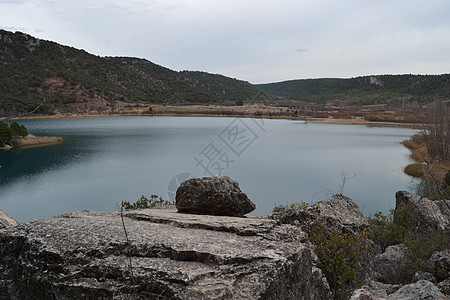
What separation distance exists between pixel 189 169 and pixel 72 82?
58.1 m

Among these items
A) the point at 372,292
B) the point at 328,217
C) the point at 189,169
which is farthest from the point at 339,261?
the point at 189,169

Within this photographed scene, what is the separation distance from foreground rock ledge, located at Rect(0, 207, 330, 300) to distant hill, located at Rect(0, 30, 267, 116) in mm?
48226

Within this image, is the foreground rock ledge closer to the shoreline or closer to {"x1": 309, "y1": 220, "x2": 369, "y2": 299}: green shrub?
{"x1": 309, "y1": 220, "x2": 369, "y2": 299}: green shrub

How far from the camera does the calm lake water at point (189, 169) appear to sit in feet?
65.1

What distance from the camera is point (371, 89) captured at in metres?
115

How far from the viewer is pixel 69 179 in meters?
24.0

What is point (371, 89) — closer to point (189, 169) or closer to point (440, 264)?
point (189, 169)

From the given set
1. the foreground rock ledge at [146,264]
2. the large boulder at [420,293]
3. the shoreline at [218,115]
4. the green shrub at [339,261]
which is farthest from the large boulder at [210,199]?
the shoreline at [218,115]

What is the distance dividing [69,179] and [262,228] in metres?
22.4

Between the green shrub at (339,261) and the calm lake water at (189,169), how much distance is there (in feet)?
36.8

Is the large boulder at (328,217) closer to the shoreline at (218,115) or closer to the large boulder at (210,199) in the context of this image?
the large boulder at (210,199)

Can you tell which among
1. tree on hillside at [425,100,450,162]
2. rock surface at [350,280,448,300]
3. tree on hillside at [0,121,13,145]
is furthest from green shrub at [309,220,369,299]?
tree on hillside at [0,121,13,145]

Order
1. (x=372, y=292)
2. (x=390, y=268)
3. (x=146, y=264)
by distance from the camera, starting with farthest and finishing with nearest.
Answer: (x=390, y=268)
(x=372, y=292)
(x=146, y=264)

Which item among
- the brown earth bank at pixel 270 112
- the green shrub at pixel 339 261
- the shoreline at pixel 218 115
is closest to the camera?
the green shrub at pixel 339 261
